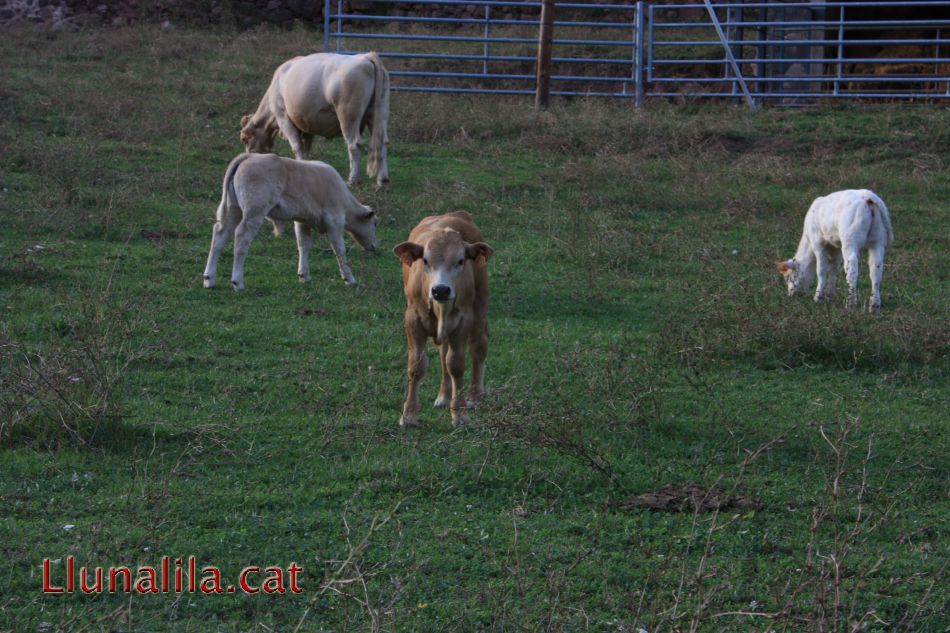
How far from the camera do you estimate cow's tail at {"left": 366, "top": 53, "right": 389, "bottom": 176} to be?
1436 centimetres

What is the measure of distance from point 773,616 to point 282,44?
66.6ft

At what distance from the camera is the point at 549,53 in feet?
62.2

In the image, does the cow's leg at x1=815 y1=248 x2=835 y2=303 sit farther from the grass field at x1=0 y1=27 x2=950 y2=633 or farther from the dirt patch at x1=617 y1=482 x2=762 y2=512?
the dirt patch at x1=617 y1=482 x2=762 y2=512

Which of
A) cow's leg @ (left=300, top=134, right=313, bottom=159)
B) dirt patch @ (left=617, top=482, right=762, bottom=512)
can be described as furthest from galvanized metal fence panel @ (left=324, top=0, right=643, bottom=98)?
dirt patch @ (left=617, top=482, right=762, bottom=512)

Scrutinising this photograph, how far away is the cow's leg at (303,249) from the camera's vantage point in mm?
10594

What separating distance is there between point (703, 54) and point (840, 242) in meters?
12.3

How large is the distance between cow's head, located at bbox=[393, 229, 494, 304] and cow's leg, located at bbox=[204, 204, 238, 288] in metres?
3.73

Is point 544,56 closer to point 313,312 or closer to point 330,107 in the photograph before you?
point 330,107

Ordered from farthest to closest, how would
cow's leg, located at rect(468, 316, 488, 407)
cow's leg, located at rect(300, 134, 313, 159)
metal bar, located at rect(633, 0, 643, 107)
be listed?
metal bar, located at rect(633, 0, 643, 107) < cow's leg, located at rect(300, 134, 313, 159) < cow's leg, located at rect(468, 316, 488, 407)

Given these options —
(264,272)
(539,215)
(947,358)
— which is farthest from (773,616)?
(539,215)

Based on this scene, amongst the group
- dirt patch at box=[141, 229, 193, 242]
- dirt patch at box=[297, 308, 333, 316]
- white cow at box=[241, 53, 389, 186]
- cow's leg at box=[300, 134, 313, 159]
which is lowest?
dirt patch at box=[297, 308, 333, 316]

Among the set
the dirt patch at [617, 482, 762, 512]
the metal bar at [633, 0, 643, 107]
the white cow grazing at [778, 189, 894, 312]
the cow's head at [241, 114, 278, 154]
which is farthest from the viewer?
the metal bar at [633, 0, 643, 107]

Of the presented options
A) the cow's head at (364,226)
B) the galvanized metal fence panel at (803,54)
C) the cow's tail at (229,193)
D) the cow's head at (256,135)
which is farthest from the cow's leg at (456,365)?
the galvanized metal fence panel at (803,54)

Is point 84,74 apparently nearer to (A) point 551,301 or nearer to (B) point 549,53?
(B) point 549,53
